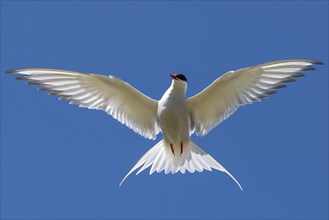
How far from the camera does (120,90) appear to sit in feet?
36.9

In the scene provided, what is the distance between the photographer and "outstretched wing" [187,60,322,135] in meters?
10.7

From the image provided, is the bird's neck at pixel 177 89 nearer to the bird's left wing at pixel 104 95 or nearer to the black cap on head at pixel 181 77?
the black cap on head at pixel 181 77

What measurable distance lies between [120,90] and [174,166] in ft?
4.76

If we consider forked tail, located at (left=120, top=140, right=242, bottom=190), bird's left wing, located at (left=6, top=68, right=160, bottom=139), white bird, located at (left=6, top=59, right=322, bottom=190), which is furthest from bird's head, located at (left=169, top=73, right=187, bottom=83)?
forked tail, located at (left=120, top=140, right=242, bottom=190)

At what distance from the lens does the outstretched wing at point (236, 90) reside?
1070 centimetres

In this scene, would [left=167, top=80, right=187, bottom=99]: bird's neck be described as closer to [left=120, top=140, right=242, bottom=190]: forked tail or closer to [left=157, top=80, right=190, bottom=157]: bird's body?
[left=157, top=80, right=190, bottom=157]: bird's body

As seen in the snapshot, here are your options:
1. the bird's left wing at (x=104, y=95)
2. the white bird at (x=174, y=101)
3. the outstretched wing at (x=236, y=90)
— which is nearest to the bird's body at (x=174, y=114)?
the white bird at (x=174, y=101)

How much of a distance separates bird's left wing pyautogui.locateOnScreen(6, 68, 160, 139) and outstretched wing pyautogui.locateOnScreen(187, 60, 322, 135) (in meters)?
0.69

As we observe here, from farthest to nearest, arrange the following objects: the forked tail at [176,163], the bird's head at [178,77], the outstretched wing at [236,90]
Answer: the forked tail at [176,163] → the bird's head at [178,77] → the outstretched wing at [236,90]

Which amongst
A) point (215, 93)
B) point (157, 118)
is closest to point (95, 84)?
point (157, 118)

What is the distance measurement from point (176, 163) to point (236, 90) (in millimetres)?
1504

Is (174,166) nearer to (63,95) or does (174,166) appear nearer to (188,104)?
(188,104)

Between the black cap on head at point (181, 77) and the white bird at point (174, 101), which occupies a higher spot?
the black cap on head at point (181, 77)

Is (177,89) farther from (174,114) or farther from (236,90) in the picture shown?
(236,90)
